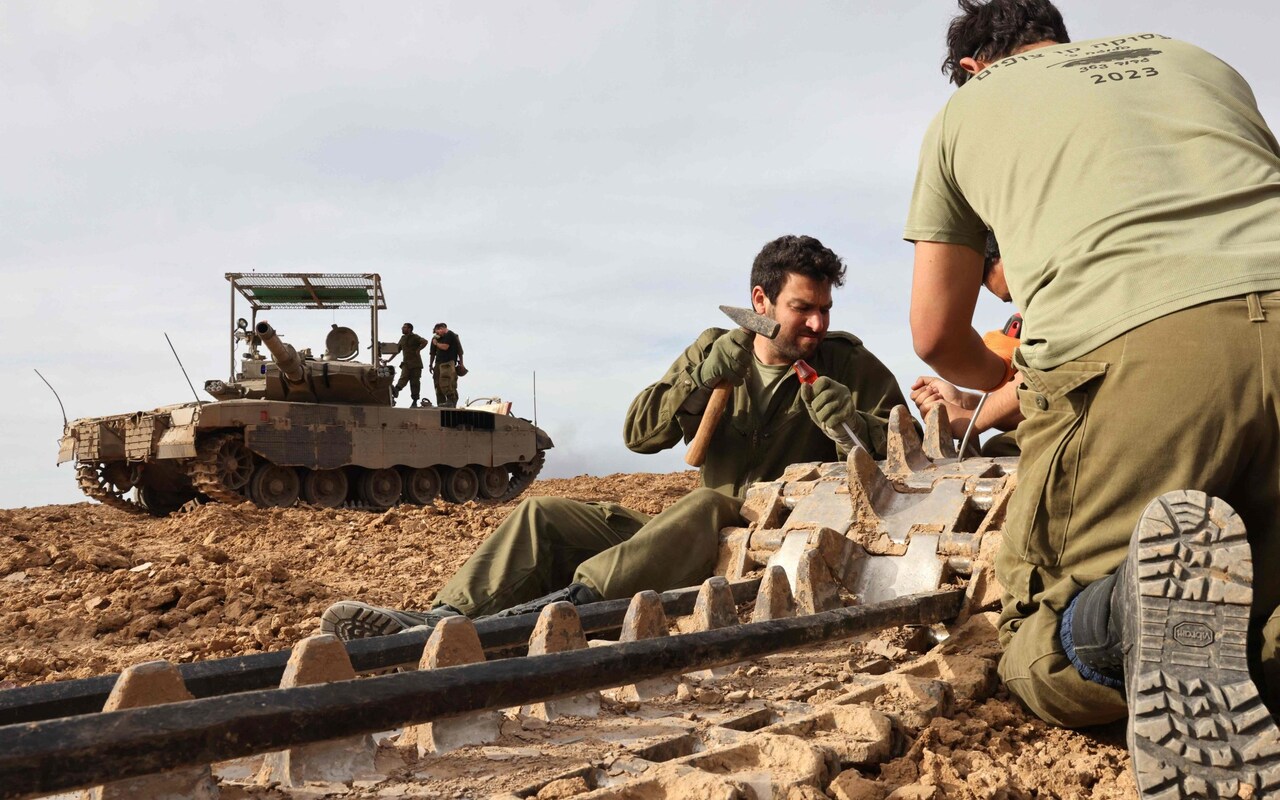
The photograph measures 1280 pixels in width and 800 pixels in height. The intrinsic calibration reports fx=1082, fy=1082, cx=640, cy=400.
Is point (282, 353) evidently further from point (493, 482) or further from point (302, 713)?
point (302, 713)

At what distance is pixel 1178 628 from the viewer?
1.72 metres

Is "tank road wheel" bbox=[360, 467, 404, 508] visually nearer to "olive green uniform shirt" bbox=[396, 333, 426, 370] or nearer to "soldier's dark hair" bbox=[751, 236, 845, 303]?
"olive green uniform shirt" bbox=[396, 333, 426, 370]

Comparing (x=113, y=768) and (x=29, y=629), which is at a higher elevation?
(x=113, y=768)

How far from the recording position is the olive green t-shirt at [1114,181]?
1936 millimetres

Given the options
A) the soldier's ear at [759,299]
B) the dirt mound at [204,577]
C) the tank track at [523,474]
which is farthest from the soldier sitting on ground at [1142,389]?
the tank track at [523,474]

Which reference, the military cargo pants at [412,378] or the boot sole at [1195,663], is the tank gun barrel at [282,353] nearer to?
the military cargo pants at [412,378]

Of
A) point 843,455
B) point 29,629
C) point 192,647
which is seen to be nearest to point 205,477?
point 29,629

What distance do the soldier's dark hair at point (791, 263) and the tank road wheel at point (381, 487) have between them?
1179 cm

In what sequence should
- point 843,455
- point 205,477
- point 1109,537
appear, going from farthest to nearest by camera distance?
point 205,477
point 843,455
point 1109,537

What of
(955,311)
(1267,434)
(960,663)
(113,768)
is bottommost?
(960,663)

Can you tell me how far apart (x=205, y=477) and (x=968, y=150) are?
12.7 metres

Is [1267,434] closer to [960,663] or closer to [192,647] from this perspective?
[960,663]

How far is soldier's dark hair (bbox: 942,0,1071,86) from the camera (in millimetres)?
2641

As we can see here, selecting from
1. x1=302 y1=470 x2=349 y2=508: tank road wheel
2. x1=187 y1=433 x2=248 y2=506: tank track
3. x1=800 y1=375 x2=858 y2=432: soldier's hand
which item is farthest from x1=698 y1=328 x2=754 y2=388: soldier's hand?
x1=302 y1=470 x2=349 y2=508: tank road wheel
